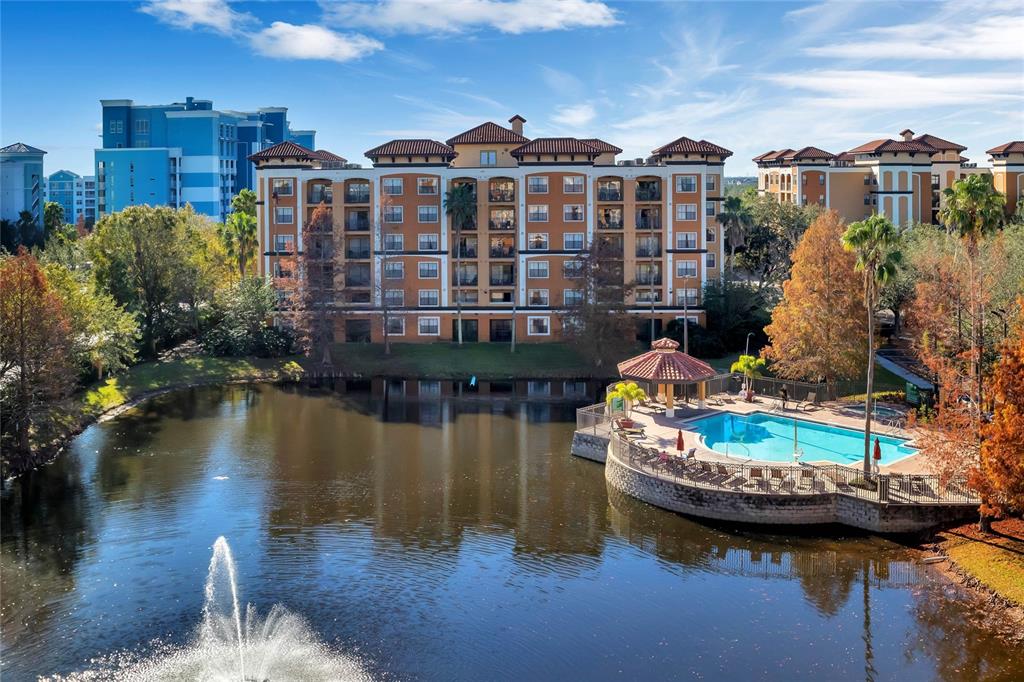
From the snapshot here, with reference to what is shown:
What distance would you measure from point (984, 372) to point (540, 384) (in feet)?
104

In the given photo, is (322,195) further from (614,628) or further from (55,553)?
(614,628)

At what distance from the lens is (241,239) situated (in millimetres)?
89000

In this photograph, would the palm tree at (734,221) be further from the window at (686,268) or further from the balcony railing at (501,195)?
the balcony railing at (501,195)

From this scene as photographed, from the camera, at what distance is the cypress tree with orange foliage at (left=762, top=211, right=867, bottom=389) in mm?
52625

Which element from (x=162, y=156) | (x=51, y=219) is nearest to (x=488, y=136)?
(x=51, y=219)

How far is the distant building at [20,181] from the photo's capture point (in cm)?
12175

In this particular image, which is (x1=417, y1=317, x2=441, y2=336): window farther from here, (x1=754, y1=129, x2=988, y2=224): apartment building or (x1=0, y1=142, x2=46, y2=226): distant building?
(x1=0, y1=142, x2=46, y2=226): distant building

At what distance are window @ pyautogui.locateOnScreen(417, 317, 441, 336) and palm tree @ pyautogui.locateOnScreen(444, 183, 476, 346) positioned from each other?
62.4 inches

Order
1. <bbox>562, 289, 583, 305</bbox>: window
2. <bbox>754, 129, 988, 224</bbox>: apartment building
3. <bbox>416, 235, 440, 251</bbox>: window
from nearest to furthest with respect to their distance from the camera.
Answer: <bbox>562, 289, 583, 305</bbox>: window → <bbox>416, 235, 440, 251</bbox>: window → <bbox>754, 129, 988, 224</bbox>: apartment building

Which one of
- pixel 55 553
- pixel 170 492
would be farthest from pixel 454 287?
pixel 55 553

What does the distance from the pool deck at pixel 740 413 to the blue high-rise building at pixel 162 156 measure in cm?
13136

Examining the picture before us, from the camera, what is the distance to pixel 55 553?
33969 millimetres

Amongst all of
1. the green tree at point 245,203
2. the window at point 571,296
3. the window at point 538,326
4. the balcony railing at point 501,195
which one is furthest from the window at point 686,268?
the green tree at point 245,203

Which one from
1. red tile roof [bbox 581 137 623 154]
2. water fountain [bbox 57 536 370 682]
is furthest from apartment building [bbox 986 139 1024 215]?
water fountain [bbox 57 536 370 682]
